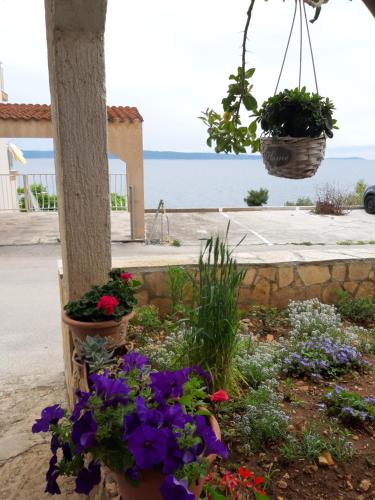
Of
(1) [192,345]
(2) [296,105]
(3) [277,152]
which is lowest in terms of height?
(1) [192,345]

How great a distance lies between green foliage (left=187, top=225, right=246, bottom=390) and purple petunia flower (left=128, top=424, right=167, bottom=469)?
92 cm

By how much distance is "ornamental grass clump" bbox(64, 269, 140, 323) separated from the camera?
6.45 ft

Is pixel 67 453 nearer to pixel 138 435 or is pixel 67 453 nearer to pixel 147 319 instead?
pixel 138 435

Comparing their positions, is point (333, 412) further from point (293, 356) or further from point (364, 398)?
point (293, 356)

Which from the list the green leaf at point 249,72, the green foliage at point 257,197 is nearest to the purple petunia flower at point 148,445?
the green leaf at point 249,72

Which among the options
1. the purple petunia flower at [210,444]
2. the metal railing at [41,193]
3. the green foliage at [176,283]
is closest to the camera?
the purple petunia flower at [210,444]

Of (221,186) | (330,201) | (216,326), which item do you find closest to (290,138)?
(216,326)

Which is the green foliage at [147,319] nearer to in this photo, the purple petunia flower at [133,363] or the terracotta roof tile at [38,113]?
the purple petunia flower at [133,363]

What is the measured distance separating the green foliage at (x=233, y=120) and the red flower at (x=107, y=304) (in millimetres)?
1011

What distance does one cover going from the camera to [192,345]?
2055 mm

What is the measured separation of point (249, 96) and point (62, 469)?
177 cm

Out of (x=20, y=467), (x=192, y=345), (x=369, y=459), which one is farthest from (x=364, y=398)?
(x=20, y=467)

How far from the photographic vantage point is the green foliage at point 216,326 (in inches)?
78.2

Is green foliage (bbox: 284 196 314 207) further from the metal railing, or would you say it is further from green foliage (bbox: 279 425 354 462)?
green foliage (bbox: 279 425 354 462)
